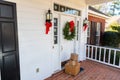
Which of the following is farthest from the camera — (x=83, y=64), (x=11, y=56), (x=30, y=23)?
(x=83, y=64)

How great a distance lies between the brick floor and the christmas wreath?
1334 mm

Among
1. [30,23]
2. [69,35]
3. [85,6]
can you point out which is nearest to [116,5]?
A: [85,6]

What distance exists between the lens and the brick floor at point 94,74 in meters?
3.43

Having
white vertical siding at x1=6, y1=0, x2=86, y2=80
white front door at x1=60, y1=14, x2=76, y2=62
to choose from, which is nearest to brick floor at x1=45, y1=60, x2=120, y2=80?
white vertical siding at x1=6, y1=0, x2=86, y2=80

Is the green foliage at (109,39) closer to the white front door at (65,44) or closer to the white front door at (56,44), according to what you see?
the white front door at (65,44)

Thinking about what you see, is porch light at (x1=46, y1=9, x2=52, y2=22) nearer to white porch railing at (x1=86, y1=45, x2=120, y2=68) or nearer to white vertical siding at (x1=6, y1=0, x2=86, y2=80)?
white vertical siding at (x1=6, y1=0, x2=86, y2=80)

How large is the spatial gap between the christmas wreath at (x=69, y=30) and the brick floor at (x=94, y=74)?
4.38 feet

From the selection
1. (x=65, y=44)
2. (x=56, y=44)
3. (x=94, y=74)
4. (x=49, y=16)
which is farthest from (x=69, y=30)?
(x=94, y=74)

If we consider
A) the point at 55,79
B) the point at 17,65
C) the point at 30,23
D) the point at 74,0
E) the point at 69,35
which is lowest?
the point at 55,79

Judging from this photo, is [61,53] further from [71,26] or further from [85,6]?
[85,6]

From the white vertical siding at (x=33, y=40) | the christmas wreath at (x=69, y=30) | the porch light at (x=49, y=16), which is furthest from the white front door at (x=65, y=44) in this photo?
the porch light at (x=49, y=16)

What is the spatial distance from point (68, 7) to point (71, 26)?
2.37 ft

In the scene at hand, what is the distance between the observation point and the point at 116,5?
966 inches

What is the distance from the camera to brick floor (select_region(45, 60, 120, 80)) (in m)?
3.43
